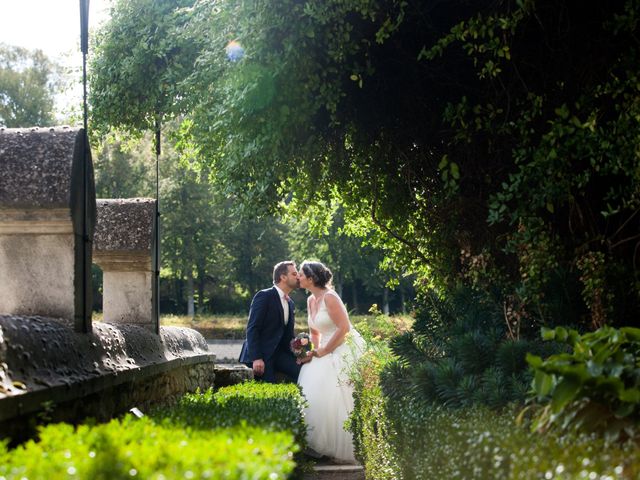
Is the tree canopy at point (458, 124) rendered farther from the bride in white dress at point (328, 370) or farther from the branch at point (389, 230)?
the bride in white dress at point (328, 370)

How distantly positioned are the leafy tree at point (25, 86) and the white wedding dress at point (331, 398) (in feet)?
124

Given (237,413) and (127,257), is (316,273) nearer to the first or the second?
(127,257)

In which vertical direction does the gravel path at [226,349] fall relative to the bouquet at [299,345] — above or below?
below

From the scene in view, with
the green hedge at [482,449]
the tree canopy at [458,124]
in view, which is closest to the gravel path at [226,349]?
the tree canopy at [458,124]

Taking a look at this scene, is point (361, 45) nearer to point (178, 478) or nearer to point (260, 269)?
point (178, 478)

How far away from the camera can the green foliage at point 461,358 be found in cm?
458

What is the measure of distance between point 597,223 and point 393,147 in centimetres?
223

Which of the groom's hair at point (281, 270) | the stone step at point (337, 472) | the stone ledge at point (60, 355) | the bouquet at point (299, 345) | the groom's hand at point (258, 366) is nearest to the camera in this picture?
the stone ledge at point (60, 355)

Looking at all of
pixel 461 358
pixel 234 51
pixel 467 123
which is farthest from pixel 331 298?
pixel 461 358

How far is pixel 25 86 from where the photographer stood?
46.0 meters

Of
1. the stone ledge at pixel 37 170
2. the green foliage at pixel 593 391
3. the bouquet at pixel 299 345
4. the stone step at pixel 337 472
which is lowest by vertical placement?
the stone step at pixel 337 472

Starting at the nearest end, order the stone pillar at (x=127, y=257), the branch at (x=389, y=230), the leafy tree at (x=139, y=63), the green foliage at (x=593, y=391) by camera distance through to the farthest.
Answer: the green foliage at (x=593, y=391) → the stone pillar at (x=127, y=257) → the branch at (x=389, y=230) → the leafy tree at (x=139, y=63)

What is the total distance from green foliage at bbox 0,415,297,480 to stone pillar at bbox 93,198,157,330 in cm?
470

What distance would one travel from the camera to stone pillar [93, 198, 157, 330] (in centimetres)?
819
